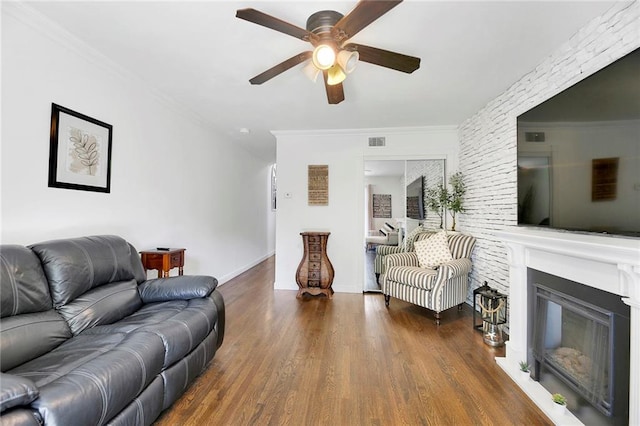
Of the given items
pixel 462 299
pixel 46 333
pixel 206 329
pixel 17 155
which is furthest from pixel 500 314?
pixel 17 155

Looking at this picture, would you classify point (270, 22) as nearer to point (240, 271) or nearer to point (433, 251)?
point (433, 251)

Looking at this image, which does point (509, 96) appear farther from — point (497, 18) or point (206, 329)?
point (206, 329)

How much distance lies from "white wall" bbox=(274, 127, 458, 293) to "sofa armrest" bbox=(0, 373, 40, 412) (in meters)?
3.53

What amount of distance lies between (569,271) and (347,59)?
1.90m

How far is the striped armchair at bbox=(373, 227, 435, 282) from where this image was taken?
4023mm

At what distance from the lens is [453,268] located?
120 inches

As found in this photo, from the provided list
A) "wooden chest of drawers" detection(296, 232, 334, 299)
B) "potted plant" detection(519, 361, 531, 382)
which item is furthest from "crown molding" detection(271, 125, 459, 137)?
"potted plant" detection(519, 361, 531, 382)

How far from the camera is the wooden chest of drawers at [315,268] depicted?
401cm

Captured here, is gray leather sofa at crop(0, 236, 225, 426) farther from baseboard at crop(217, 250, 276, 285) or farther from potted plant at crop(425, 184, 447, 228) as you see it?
potted plant at crop(425, 184, 447, 228)

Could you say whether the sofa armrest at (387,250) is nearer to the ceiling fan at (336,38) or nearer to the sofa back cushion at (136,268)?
the ceiling fan at (336,38)

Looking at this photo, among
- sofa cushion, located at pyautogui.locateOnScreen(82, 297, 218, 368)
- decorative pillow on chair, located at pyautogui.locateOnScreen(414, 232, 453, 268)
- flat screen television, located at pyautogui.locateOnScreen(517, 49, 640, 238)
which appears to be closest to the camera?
flat screen television, located at pyautogui.locateOnScreen(517, 49, 640, 238)

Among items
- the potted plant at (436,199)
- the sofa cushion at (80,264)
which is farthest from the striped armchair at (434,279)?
the sofa cushion at (80,264)

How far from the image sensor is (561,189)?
184 centimetres

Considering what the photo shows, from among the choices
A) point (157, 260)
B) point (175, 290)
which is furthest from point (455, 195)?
point (157, 260)
